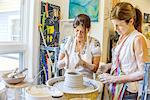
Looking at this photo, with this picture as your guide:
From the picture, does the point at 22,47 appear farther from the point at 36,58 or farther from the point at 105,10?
the point at 105,10

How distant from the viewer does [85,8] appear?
2670 millimetres

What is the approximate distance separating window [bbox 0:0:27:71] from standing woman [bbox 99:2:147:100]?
1.28 m

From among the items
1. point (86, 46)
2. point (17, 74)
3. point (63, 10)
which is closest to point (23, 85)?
point (17, 74)

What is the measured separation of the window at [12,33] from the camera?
2262mm

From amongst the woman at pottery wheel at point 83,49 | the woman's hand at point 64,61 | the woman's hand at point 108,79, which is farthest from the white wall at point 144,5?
the woman's hand at point 108,79

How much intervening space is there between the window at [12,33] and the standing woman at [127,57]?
1277 millimetres

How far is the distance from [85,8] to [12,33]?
38.1 inches

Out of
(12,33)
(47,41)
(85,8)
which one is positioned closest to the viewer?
(12,33)

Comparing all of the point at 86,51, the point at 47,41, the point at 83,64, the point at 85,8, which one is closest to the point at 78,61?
the point at 83,64

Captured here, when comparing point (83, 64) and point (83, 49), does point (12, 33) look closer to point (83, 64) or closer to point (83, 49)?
point (83, 49)

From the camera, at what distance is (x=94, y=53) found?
188cm

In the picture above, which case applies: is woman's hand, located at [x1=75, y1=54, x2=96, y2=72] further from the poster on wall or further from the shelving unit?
the poster on wall

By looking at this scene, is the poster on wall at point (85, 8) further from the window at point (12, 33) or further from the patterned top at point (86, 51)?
the patterned top at point (86, 51)

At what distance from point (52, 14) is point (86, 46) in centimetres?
93
